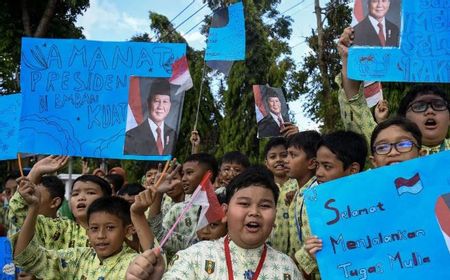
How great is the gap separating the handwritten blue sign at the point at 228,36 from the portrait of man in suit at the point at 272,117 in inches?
39.0

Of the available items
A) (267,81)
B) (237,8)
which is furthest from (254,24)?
(237,8)

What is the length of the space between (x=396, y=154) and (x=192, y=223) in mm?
1643

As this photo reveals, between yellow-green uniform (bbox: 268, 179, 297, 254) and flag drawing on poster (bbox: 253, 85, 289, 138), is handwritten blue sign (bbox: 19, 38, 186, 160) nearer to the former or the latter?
yellow-green uniform (bbox: 268, 179, 297, 254)

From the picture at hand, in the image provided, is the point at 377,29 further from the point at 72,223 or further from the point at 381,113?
the point at 72,223

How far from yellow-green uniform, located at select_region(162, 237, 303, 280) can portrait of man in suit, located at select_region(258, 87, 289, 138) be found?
464cm

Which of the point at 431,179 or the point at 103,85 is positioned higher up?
the point at 103,85

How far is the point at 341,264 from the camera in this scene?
2508mm

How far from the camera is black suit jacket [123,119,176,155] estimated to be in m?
3.88

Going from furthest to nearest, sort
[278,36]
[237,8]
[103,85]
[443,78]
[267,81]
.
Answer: [278,36] < [267,81] < [237,8] < [103,85] < [443,78]

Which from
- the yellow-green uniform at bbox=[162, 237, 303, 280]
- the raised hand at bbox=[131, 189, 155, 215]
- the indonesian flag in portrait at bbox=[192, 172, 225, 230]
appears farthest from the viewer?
the raised hand at bbox=[131, 189, 155, 215]

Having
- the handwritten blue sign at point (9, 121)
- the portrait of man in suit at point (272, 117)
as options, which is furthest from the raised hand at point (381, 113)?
the portrait of man in suit at point (272, 117)

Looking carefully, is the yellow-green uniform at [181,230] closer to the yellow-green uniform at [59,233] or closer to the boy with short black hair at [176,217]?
the boy with short black hair at [176,217]

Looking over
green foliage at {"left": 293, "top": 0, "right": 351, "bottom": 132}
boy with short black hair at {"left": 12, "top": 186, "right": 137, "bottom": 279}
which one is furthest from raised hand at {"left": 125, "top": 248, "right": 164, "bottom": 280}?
green foliage at {"left": 293, "top": 0, "right": 351, "bottom": 132}

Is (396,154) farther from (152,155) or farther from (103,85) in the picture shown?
(103,85)
